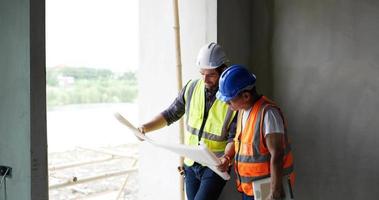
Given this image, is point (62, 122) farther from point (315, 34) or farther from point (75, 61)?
point (315, 34)

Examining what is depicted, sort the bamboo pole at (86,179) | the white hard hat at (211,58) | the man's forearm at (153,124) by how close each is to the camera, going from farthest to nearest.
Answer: the bamboo pole at (86,179) < the man's forearm at (153,124) < the white hard hat at (211,58)

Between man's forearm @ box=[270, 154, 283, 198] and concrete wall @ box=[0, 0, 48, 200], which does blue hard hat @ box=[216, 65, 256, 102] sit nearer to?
man's forearm @ box=[270, 154, 283, 198]

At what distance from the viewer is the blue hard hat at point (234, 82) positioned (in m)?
1.87

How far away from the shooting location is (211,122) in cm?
223

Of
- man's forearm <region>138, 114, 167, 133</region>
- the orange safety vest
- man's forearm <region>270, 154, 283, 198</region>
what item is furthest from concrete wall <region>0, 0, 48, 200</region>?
man's forearm <region>270, 154, 283, 198</region>

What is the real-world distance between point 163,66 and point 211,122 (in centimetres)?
96

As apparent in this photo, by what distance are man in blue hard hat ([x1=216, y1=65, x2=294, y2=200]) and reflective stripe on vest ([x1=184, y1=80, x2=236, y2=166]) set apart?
0.71ft

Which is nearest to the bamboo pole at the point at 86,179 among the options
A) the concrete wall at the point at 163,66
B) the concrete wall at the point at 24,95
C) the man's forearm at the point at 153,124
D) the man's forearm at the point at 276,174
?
the concrete wall at the point at 163,66

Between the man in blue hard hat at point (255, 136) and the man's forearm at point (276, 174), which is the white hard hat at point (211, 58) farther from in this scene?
the man's forearm at point (276, 174)

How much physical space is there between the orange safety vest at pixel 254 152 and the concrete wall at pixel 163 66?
3.28ft

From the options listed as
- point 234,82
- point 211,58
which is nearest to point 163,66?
point 211,58

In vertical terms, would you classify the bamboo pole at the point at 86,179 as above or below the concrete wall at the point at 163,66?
below

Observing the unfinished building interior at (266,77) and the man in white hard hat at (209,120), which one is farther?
the man in white hard hat at (209,120)

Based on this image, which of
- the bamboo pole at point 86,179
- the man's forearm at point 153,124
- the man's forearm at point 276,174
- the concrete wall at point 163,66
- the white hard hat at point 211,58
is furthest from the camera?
the bamboo pole at point 86,179
